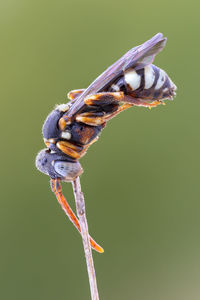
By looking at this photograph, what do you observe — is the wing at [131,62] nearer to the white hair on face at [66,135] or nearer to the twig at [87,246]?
the white hair on face at [66,135]

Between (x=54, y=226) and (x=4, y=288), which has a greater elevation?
(x=54, y=226)

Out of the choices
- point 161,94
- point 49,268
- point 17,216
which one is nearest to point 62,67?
point 17,216

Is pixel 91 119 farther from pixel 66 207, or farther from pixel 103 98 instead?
pixel 66 207

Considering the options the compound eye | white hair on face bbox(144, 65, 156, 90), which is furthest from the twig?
white hair on face bbox(144, 65, 156, 90)

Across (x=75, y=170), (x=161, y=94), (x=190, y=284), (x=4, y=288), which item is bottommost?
(x=190, y=284)

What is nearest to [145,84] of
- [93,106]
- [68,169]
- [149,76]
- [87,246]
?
[149,76]

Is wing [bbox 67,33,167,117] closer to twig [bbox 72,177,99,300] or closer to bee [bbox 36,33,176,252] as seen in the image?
bee [bbox 36,33,176,252]

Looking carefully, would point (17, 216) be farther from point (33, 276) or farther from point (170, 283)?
point (170, 283)
